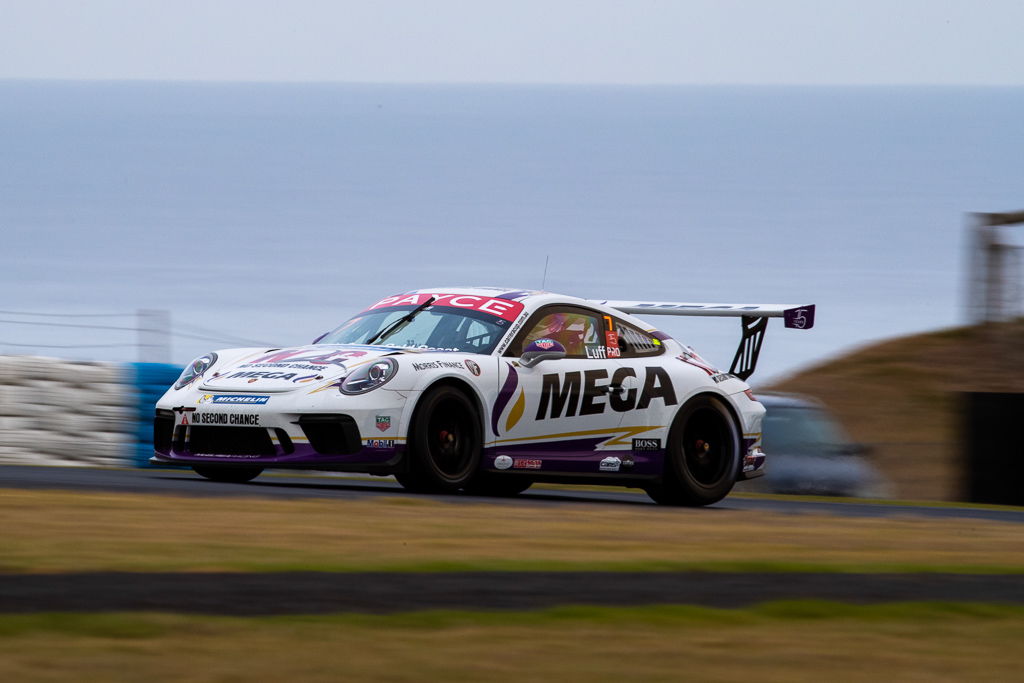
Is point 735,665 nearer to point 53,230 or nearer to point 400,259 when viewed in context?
point 400,259

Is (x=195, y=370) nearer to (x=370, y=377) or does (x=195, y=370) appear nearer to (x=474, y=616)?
(x=370, y=377)

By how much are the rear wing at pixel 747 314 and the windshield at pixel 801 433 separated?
2.14 meters

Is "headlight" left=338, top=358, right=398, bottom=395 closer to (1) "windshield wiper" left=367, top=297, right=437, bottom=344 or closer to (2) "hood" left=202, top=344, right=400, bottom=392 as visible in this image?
(2) "hood" left=202, top=344, right=400, bottom=392

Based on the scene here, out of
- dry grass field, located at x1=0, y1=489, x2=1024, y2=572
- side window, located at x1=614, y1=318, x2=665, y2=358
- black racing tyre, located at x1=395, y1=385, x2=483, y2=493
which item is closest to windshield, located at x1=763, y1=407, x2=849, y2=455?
side window, located at x1=614, y1=318, x2=665, y2=358

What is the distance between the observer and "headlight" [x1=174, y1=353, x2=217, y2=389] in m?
10.0

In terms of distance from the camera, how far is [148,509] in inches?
313

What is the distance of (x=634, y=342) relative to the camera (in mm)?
10969

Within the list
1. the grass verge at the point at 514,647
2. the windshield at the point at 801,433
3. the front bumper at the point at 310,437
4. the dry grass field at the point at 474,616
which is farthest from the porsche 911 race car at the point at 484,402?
the grass verge at the point at 514,647

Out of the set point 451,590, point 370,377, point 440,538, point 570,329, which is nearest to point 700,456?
Answer: point 570,329

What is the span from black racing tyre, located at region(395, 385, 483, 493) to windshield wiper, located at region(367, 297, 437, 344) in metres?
0.88

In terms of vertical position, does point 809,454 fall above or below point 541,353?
below

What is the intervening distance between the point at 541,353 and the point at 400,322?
37.1 inches

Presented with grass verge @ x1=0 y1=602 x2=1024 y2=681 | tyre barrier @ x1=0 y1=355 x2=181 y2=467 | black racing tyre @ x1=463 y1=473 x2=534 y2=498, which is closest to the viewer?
grass verge @ x1=0 y1=602 x2=1024 y2=681

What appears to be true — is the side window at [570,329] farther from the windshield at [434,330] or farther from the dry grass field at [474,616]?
the dry grass field at [474,616]
